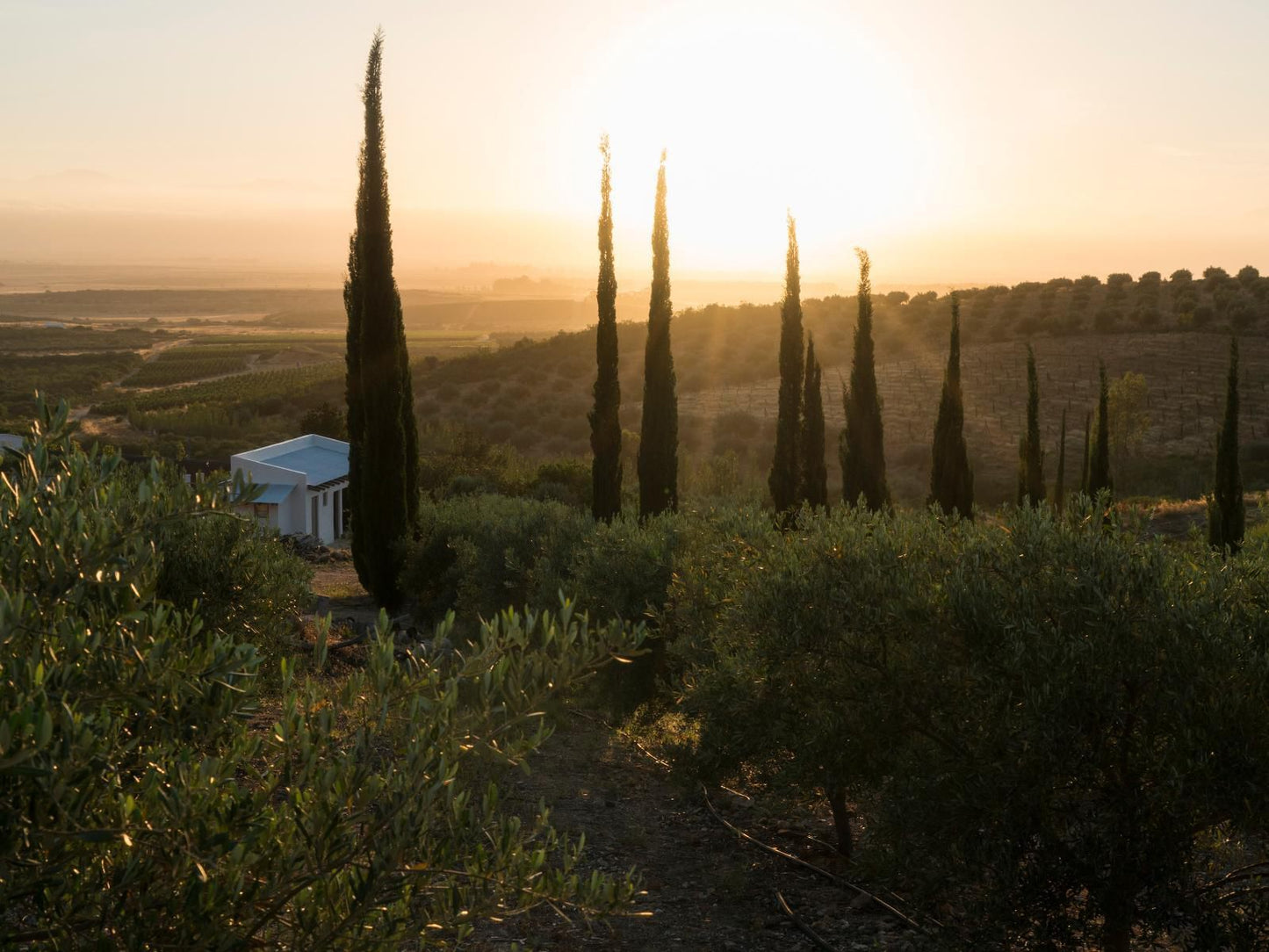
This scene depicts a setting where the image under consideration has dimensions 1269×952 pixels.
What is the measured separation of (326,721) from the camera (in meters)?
3.94

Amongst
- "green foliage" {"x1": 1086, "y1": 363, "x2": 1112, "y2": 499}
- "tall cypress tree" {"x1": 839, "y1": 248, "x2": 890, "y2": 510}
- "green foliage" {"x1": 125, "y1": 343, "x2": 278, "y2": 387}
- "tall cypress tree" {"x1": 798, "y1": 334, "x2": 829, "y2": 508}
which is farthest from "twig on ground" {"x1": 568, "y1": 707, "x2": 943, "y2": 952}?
"green foliage" {"x1": 125, "y1": 343, "x2": 278, "y2": 387}

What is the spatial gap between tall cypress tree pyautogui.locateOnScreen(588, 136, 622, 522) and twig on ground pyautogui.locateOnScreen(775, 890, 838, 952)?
14463 millimetres

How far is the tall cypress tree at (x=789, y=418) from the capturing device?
26.3 meters

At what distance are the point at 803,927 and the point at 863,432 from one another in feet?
63.0

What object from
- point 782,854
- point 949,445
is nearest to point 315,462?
point 949,445

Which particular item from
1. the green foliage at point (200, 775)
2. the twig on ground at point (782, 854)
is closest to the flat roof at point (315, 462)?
the twig on ground at point (782, 854)

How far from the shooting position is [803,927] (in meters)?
9.50

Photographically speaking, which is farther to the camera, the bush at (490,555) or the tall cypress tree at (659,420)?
the tall cypress tree at (659,420)

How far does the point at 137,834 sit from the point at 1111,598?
19.7 feet

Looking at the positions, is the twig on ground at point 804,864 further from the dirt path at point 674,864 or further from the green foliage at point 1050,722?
the green foliage at point 1050,722

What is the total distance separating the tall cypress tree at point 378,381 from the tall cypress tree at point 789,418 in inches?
363

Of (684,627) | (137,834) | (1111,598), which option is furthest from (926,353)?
(137,834)

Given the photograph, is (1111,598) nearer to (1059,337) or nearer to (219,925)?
(219,925)

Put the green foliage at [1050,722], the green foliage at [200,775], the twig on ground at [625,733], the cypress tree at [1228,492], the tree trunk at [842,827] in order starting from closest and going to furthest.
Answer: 1. the green foliage at [200,775]
2. the green foliage at [1050,722]
3. the tree trunk at [842,827]
4. the twig on ground at [625,733]
5. the cypress tree at [1228,492]
